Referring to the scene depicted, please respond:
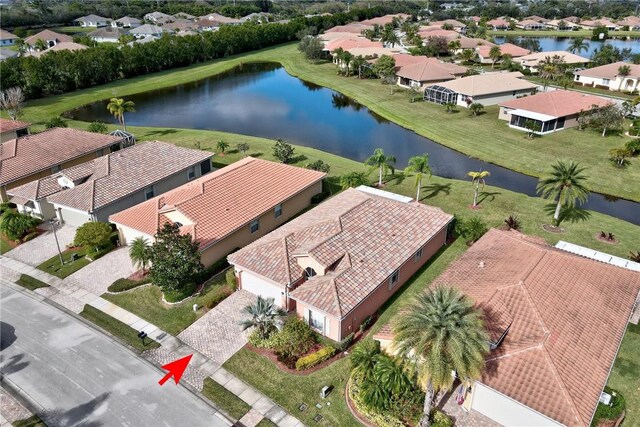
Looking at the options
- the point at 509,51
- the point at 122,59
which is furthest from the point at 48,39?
the point at 509,51

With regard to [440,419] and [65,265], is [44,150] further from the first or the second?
[440,419]

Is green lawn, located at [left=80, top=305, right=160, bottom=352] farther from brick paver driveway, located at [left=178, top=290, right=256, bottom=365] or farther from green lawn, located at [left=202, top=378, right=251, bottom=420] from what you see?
green lawn, located at [left=202, top=378, right=251, bottom=420]

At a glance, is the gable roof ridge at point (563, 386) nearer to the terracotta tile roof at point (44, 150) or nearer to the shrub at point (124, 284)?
the shrub at point (124, 284)

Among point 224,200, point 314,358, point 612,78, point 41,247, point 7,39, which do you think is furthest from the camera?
point 7,39

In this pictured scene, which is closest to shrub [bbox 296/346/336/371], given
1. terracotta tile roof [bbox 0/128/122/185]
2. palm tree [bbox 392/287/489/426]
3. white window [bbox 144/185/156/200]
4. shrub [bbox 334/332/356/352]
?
shrub [bbox 334/332/356/352]

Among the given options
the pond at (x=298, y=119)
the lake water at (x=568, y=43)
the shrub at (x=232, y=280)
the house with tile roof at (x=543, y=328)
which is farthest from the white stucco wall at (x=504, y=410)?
the lake water at (x=568, y=43)
